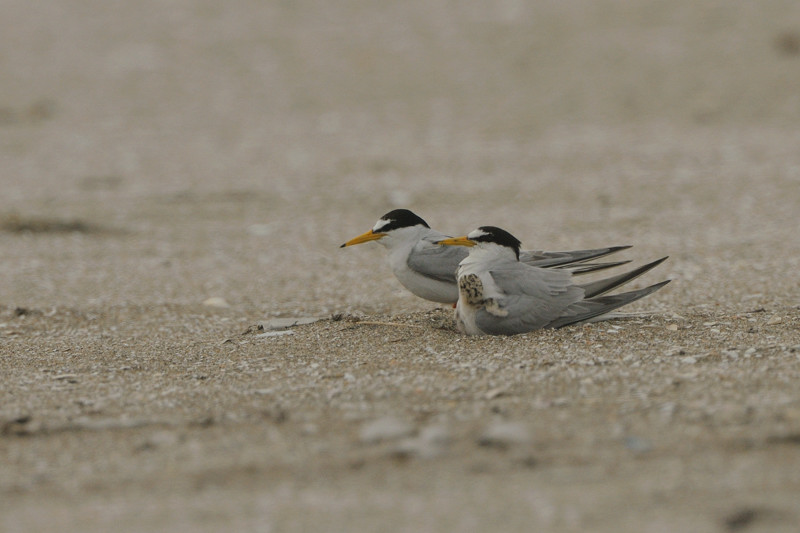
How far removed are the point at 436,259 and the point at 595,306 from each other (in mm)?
866

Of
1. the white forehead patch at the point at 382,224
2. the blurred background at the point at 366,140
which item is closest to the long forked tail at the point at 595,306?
the blurred background at the point at 366,140

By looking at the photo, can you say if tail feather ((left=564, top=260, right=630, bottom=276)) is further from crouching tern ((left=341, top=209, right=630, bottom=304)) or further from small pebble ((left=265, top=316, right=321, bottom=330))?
Result: small pebble ((left=265, top=316, right=321, bottom=330))

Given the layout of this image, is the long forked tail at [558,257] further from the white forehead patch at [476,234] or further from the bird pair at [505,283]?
the white forehead patch at [476,234]

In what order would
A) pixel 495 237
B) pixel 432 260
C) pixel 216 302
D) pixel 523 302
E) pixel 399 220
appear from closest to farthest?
pixel 523 302 < pixel 495 237 < pixel 432 260 < pixel 399 220 < pixel 216 302

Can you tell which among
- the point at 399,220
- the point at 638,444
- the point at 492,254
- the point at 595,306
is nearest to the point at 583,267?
the point at 595,306

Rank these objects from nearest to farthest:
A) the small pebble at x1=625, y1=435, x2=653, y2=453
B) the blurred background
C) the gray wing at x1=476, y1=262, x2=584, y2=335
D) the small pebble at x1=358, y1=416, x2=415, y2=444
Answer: the small pebble at x1=625, y1=435, x2=653, y2=453
the small pebble at x1=358, y1=416, x2=415, y2=444
the gray wing at x1=476, y1=262, x2=584, y2=335
the blurred background

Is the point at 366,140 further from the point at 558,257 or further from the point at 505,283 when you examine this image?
the point at 505,283

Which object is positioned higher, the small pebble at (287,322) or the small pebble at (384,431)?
the small pebble at (287,322)

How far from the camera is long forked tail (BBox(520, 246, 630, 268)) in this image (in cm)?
524

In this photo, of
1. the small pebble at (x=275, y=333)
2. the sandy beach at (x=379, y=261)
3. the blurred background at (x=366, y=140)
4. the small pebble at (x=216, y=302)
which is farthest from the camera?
the blurred background at (x=366, y=140)

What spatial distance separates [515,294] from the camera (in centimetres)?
475

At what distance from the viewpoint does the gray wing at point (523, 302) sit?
15.4 ft

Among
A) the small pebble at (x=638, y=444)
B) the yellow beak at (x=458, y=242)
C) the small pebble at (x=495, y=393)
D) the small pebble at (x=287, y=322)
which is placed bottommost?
the small pebble at (x=638, y=444)

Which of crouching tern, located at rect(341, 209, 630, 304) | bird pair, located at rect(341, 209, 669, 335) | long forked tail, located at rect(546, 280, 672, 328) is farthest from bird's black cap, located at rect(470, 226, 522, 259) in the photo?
long forked tail, located at rect(546, 280, 672, 328)
